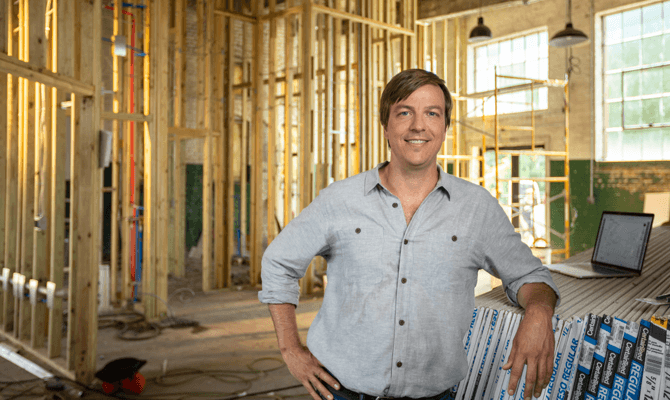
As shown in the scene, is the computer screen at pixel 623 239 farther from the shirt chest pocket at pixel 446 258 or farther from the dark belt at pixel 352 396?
the dark belt at pixel 352 396

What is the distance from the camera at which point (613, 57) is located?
34.8 feet

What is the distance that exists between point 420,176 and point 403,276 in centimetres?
30

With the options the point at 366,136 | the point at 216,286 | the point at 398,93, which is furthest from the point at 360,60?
the point at 398,93

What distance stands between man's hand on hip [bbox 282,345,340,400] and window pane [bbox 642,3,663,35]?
1115 cm

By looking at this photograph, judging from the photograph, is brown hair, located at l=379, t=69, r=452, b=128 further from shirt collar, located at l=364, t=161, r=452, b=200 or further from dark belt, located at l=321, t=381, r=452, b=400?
dark belt, located at l=321, t=381, r=452, b=400

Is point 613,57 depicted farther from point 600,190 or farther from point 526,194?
point 526,194

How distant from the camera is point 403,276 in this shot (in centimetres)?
141

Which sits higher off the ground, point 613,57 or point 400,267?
point 613,57

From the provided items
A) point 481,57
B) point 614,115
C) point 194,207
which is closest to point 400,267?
point 614,115

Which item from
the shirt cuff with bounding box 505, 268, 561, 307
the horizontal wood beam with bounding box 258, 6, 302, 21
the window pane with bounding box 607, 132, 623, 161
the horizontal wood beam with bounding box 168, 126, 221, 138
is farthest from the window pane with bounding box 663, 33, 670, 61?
the shirt cuff with bounding box 505, 268, 561, 307

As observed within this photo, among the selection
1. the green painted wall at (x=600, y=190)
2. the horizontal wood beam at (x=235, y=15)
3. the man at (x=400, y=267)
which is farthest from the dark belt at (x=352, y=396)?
the green painted wall at (x=600, y=190)

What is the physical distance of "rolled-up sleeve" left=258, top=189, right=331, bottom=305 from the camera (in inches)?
58.4

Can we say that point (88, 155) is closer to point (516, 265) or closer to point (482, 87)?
point (516, 265)

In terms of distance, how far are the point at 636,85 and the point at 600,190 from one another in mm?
2147
